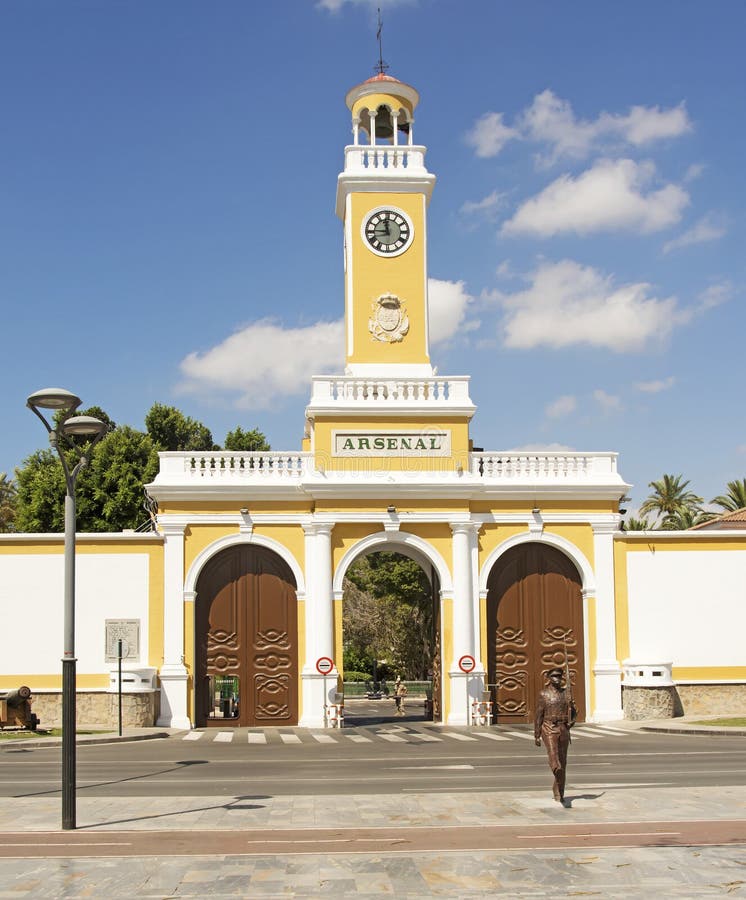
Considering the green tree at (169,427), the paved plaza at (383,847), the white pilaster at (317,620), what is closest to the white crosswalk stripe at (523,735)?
the white pilaster at (317,620)

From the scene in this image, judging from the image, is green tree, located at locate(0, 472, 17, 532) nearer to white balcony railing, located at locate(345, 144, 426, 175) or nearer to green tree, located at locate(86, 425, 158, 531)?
green tree, located at locate(86, 425, 158, 531)

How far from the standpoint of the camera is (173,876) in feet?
32.3

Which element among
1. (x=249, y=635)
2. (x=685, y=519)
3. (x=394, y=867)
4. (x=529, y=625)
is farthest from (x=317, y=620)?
(x=685, y=519)

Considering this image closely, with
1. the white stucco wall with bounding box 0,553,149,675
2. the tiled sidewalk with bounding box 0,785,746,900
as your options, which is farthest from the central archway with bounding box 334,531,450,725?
the tiled sidewalk with bounding box 0,785,746,900

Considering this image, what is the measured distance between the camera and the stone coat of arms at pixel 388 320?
33.3 metres

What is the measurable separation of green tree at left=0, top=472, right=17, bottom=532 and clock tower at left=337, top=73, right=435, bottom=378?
1281 inches

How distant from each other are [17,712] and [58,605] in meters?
3.94

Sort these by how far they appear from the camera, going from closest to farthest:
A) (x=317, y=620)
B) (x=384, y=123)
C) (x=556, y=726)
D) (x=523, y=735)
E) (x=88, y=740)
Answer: (x=556, y=726) → (x=88, y=740) → (x=523, y=735) → (x=317, y=620) → (x=384, y=123)

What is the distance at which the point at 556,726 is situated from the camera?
13.9 metres

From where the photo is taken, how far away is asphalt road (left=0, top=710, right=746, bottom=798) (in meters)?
16.1

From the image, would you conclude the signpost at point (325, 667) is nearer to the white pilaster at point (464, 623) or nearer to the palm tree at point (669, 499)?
the white pilaster at point (464, 623)

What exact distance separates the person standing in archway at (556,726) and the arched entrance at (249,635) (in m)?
17.4

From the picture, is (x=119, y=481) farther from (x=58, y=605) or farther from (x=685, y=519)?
(x=685, y=519)

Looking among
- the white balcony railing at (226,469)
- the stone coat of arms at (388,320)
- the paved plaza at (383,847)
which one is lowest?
the paved plaza at (383,847)
